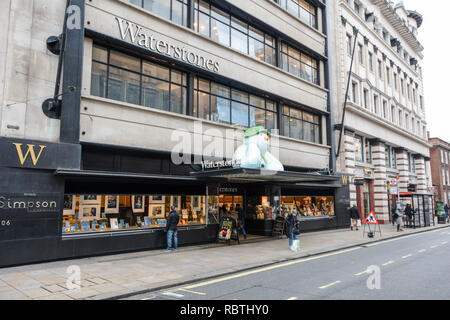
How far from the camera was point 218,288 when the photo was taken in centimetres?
857

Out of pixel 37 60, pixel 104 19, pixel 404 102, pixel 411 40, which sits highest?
pixel 411 40

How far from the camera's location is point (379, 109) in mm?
33969

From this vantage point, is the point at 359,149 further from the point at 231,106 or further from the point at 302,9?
the point at 231,106

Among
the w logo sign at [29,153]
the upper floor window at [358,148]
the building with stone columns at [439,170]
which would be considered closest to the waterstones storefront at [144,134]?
the w logo sign at [29,153]

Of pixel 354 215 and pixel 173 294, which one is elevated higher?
pixel 354 215

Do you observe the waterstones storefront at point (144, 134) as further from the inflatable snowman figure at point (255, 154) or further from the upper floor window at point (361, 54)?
the upper floor window at point (361, 54)

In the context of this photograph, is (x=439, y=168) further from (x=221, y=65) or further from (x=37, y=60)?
(x=37, y=60)

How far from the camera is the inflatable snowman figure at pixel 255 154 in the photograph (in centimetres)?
1454

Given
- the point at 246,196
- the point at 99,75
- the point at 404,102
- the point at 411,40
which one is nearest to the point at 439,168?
the point at 404,102

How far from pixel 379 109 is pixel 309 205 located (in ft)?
53.1

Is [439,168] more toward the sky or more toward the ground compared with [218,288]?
more toward the sky

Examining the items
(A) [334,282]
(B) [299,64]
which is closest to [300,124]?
(B) [299,64]

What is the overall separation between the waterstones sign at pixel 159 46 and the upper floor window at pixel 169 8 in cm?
155

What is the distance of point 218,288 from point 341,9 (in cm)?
2806
